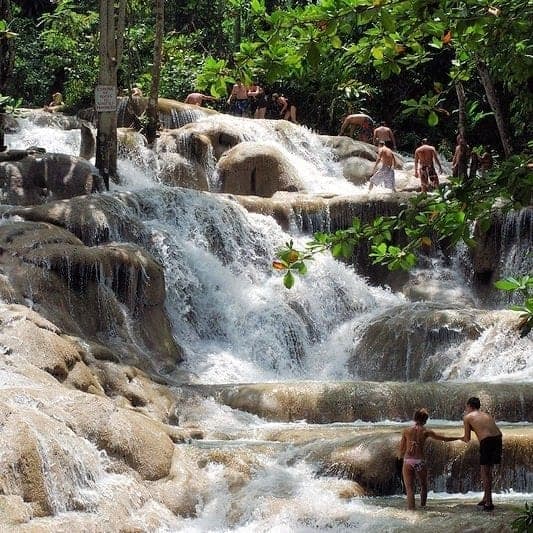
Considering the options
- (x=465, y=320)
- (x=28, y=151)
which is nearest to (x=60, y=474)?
(x=465, y=320)

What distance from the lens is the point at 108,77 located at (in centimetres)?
1839

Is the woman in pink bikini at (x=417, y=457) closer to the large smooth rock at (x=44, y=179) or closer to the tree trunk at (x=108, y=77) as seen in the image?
the large smooth rock at (x=44, y=179)

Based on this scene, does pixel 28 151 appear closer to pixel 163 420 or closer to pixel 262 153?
pixel 262 153

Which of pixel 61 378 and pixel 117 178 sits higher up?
pixel 117 178

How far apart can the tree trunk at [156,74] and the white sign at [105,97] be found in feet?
8.74

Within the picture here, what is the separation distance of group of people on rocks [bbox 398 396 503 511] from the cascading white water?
27 cm

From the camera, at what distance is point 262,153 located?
21.9 metres

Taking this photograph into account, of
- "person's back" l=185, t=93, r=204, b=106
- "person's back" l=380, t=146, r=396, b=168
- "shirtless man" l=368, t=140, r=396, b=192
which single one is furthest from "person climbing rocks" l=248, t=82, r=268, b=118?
"person's back" l=380, t=146, r=396, b=168

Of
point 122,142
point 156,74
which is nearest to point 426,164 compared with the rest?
point 156,74

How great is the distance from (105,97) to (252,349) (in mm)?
5447

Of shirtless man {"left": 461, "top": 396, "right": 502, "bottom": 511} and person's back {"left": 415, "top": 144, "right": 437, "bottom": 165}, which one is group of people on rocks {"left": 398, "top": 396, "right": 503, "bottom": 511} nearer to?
shirtless man {"left": 461, "top": 396, "right": 502, "bottom": 511}

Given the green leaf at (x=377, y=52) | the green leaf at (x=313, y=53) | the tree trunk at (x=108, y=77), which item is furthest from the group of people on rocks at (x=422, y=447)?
the tree trunk at (x=108, y=77)

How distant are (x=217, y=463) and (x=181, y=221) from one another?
8291 mm

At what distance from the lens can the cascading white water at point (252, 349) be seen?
9.02 meters
